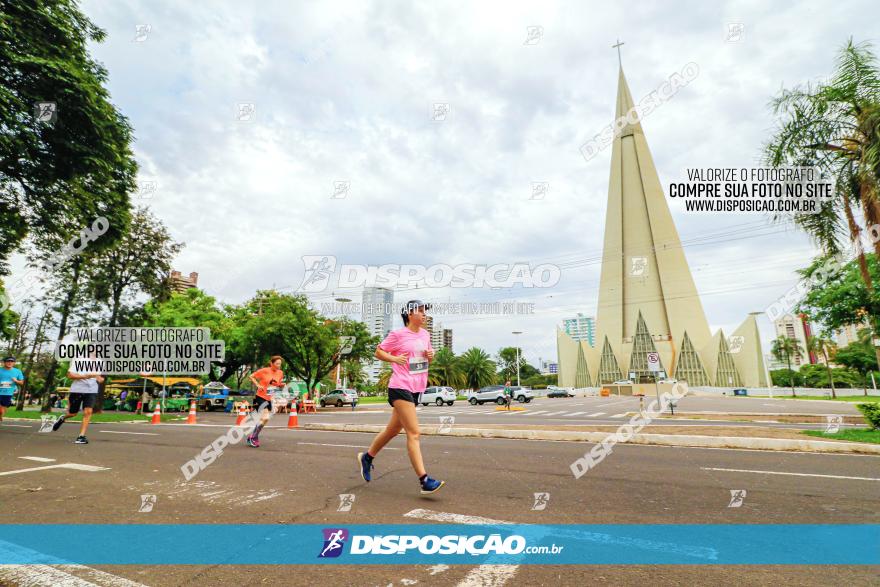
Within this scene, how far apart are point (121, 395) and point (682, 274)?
85.9 metres

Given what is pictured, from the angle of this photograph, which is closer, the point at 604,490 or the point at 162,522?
the point at 162,522

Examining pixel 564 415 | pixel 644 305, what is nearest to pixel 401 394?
pixel 564 415

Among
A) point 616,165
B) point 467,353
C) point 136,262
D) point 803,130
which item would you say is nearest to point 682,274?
point 616,165

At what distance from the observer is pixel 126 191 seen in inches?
559

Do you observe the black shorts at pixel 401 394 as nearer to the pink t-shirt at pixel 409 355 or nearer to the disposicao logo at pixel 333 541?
the pink t-shirt at pixel 409 355

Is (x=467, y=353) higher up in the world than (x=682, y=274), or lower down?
lower down

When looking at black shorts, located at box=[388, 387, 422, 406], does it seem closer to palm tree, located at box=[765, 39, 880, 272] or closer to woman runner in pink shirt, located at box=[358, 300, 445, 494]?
woman runner in pink shirt, located at box=[358, 300, 445, 494]

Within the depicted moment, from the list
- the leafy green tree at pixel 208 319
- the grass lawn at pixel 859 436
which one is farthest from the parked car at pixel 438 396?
the grass lawn at pixel 859 436

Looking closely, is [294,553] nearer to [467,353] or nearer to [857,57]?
[857,57]

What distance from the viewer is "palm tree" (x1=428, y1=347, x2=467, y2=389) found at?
72375 millimetres

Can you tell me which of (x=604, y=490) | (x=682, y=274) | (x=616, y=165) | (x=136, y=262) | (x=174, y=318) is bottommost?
(x=604, y=490)

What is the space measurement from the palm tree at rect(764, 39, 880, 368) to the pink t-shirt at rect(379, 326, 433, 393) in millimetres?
10551

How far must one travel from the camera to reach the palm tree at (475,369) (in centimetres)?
7656

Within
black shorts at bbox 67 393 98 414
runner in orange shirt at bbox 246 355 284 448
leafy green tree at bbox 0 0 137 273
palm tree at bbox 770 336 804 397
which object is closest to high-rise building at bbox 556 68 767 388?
palm tree at bbox 770 336 804 397
